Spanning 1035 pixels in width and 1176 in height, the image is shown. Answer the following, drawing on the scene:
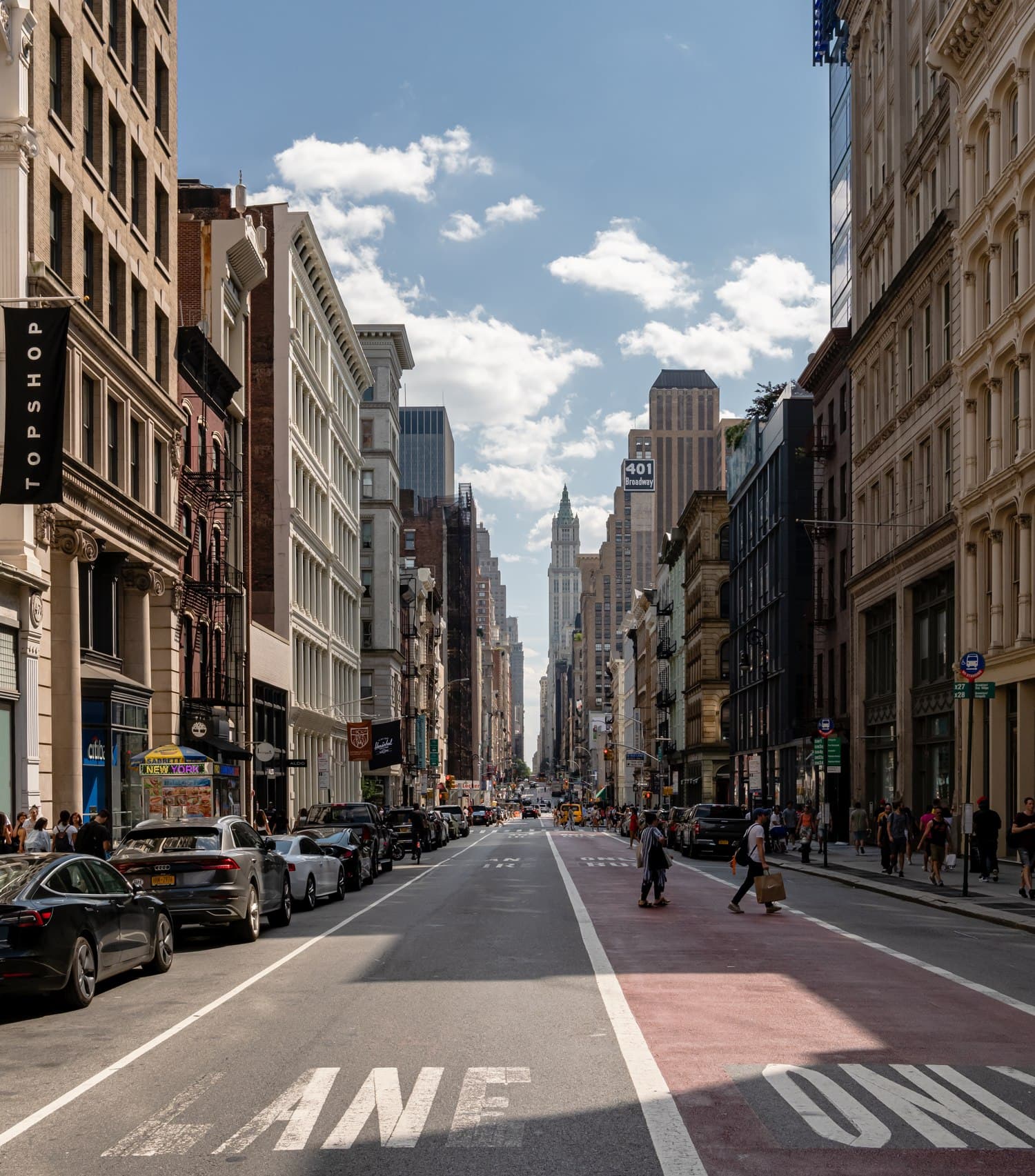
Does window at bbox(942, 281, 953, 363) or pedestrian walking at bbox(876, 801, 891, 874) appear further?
window at bbox(942, 281, 953, 363)

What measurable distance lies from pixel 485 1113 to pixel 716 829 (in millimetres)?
38967

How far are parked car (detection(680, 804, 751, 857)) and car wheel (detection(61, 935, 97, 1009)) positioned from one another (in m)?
34.0

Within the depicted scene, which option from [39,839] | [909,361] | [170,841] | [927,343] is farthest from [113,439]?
[909,361]

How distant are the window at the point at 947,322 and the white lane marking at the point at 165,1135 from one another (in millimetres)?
40222

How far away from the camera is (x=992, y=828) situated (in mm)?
32438

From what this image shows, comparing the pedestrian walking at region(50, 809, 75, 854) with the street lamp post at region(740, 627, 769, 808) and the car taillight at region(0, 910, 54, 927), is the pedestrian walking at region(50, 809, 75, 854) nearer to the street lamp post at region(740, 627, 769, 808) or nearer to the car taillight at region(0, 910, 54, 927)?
the car taillight at region(0, 910, 54, 927)

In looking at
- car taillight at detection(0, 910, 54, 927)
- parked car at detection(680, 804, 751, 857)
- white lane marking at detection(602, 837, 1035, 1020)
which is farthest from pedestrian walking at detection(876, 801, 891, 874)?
car taillight at detection(0, 910, 54, 927)

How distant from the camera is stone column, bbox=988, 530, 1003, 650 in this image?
3997 centimetres

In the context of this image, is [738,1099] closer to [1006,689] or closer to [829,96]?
[1006,689]

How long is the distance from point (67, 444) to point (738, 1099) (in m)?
25.8

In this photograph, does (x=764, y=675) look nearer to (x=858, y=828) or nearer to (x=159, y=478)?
(x=858, y=828)

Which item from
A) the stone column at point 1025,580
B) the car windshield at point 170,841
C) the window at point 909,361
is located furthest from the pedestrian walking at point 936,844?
the window at point 909,361

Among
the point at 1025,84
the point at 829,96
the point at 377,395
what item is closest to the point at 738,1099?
the point at 1025,84

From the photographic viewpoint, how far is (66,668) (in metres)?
32.0
